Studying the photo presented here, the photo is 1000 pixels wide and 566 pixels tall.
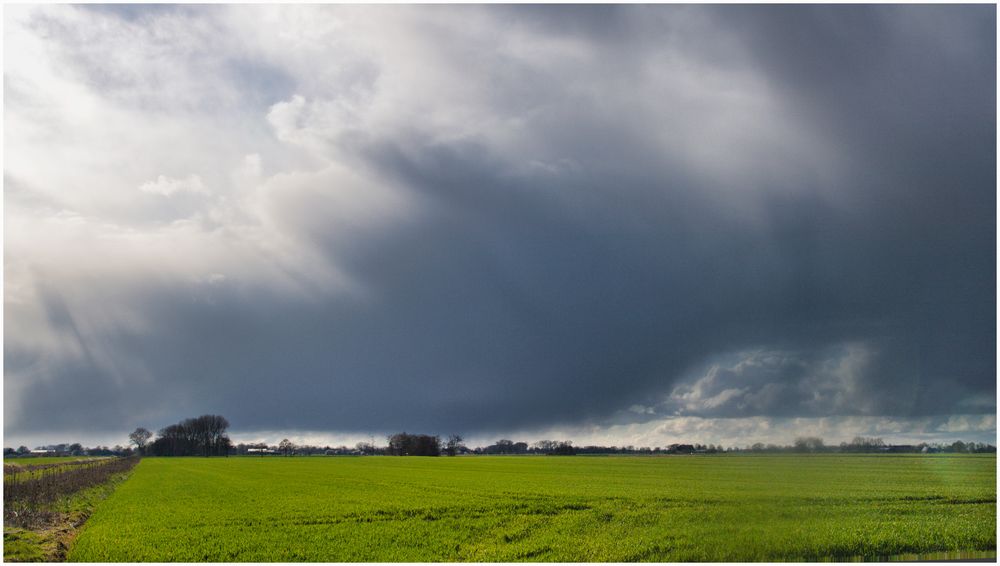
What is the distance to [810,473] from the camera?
3105 cm

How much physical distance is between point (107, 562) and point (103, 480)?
2661 inches

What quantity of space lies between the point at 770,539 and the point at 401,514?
25.1 meters

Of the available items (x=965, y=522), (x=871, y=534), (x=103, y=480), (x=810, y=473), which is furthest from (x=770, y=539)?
(x=103, y=480)

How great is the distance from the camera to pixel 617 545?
3547 centimetres

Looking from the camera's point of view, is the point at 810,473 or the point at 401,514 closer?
the point at 810,473

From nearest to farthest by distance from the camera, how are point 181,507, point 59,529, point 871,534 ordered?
point 871,534 < point 59,529 < point 181,507

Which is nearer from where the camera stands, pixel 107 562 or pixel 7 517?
pixel 107 562

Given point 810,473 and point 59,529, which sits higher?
point 810,473

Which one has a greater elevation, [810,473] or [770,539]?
[810,473]

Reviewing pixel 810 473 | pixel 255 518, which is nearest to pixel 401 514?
pixel 255 518

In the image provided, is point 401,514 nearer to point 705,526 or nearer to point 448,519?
point 448,519

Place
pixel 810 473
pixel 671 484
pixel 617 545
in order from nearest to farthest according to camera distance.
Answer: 1. pixel 810 473
2. pixel 617 545
3. pixel 671 484

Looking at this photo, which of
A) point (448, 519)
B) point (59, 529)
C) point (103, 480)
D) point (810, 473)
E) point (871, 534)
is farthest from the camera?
point (103, 480)

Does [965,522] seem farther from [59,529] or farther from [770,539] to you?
[59,529]
